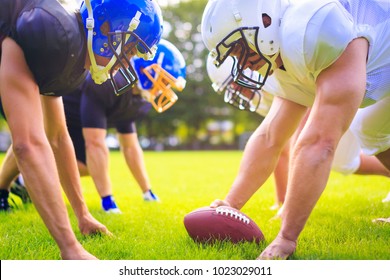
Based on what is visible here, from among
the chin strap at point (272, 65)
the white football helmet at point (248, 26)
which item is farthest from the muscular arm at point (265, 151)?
the white football helmet at point (248, 26)

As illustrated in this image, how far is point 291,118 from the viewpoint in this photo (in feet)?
11.4

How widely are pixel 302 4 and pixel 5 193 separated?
3.11 metres

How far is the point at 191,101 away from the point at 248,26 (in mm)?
31782

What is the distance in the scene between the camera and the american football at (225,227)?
3082mm

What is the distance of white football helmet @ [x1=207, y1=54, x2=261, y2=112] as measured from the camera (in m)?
4.23

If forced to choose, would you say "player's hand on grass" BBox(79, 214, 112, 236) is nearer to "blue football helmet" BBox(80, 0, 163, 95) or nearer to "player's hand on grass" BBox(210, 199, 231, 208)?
"player's hand on grass" BBox(210, 199, 231, 208)

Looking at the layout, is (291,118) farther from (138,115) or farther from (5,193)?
(5,193)

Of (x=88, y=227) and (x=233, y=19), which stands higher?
(x=233, y=19)

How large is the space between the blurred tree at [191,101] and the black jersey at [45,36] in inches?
1183

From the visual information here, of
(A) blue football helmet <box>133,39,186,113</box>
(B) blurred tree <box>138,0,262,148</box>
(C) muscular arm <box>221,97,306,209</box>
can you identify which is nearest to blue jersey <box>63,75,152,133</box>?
(A) blue football helmet <box>133,39,186,113</box>

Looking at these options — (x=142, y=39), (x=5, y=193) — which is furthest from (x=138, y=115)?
(x=142, y=39)

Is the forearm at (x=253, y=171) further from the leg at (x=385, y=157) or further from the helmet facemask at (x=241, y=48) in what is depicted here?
the leg at (x=385, y=157)
